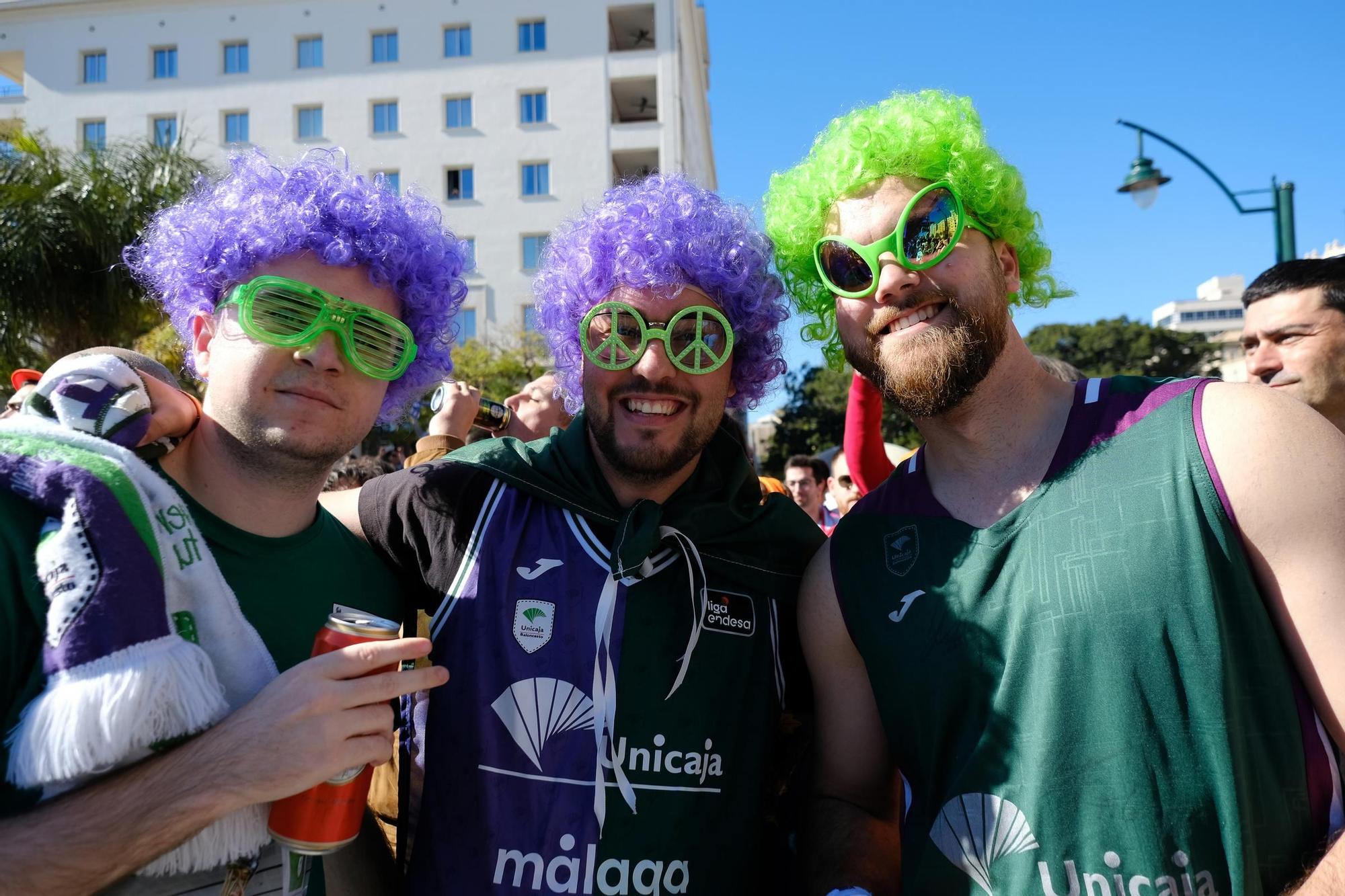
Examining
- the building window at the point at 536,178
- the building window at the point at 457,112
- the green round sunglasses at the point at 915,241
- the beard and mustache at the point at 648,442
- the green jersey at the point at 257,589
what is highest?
the building window at the point at 457,112

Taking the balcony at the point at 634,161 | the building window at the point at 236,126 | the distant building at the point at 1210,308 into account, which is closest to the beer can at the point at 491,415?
the balcony at the point at 634,161

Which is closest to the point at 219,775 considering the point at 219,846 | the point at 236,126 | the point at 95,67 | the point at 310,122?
the point at 219,846

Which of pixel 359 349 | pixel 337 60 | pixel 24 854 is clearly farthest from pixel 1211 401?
pixel 337 60

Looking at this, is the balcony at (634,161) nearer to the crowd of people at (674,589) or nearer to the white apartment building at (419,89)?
the white apartment building at (419,89)

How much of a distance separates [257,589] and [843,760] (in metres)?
1.57

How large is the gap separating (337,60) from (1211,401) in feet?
123

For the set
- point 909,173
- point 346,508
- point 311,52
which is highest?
point 311,52

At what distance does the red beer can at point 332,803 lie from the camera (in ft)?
5.53

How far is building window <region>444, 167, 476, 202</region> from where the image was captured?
32781 millimetres

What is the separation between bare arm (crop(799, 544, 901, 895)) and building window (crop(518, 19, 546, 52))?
34.6 m

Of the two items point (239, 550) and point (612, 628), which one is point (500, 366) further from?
point (239, 550)

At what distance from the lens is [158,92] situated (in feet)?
112

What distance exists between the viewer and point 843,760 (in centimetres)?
241

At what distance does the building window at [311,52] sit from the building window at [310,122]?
1671mm
